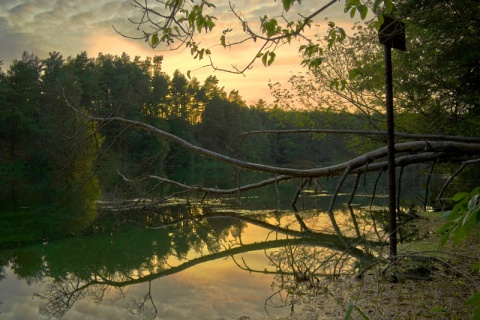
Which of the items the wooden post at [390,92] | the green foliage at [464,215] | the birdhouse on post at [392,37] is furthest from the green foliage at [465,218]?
the birdhouse on post at [392,37]

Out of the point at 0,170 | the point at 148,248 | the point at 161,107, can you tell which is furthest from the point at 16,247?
the point at 161,107

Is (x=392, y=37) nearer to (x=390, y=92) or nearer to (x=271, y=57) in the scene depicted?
(x=390, y=92)

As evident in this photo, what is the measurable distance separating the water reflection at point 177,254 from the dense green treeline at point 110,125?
390 centimetres

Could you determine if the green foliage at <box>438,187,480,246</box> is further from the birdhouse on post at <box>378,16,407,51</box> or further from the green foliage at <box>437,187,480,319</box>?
the birdhouse on post at <box>378,16,407,51</box>

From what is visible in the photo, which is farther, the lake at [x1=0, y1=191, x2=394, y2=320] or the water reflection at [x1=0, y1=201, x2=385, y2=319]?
the water reflection at [x1=0, y1=201, x2=385, y2=319]

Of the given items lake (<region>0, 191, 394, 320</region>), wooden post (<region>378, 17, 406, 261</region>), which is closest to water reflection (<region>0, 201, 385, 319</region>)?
lake (<region>0, 191, 394, 320</region>)

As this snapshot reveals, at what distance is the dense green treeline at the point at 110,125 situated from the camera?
1889cm

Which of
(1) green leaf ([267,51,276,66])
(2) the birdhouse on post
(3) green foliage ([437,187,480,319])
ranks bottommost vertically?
(3) green foliage ([437,187,480,319])

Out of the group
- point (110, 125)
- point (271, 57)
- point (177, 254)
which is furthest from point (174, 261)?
point (110, 125)

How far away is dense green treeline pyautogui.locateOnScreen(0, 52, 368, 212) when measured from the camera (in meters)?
18.9

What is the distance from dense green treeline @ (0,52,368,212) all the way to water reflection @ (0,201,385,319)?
390 cm

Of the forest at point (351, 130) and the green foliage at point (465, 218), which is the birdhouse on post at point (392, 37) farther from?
the green foliage at point (465, 218)

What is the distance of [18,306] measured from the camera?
4.48 m

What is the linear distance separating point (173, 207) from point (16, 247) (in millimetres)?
5223
